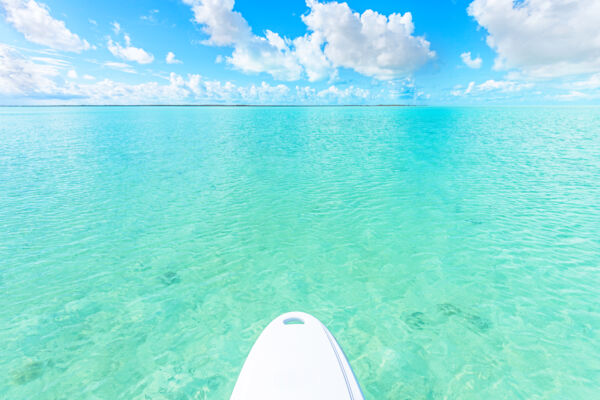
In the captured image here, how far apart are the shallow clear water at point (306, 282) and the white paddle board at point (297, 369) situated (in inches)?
80.9

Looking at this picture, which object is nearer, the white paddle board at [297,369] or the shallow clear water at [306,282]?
the white paddle board at [297,369]

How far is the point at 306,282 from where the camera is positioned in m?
10.1

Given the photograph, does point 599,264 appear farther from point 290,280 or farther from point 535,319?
point 290,280

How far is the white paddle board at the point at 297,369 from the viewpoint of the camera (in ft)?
14.7

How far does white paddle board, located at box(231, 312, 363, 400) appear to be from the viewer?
4.48 metres

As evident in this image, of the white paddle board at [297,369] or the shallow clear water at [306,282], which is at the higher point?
the white paddle board at [297,369]

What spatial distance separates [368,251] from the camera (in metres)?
11.9

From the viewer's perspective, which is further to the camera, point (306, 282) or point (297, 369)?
point (306, 282)

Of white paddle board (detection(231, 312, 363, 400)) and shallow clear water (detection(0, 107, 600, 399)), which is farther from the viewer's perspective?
shallow clear water (detection(0, 107, 600, 399))

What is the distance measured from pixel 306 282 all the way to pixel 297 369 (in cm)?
522

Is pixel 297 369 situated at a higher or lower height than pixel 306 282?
higher

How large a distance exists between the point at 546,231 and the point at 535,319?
7.13m

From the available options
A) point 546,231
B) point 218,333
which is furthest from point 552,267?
point 218,333

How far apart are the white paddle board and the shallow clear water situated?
80.9 inches
